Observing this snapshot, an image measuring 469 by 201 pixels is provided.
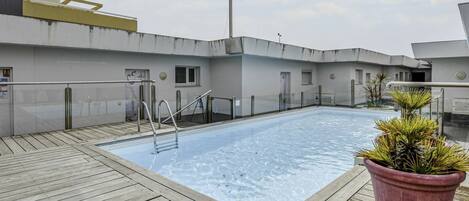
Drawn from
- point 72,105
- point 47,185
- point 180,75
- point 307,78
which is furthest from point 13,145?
point 307,78

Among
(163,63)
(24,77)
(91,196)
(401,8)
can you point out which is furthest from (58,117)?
(401,8)

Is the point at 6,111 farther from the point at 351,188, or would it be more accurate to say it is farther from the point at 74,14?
the point at 351,188

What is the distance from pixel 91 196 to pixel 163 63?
7808 mm

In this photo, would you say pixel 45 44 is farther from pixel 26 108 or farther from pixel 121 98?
pixel 121 98

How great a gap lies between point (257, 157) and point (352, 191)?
11.1 ft

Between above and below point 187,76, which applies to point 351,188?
below

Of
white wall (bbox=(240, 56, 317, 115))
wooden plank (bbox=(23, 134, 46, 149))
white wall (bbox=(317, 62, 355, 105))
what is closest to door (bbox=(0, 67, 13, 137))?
wooden plank (bbox=(23, 134, 46, 149))

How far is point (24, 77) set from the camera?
747 cm

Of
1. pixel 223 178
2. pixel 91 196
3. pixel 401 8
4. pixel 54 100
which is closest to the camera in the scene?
pixel 91 196

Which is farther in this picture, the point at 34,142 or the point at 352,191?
the point at 34,142

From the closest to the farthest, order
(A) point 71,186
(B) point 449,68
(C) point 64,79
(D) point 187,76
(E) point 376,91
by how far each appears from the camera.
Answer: (A) point 71,186
(C) point 64,79
(B) point 449,68
(D) point 187,76
(E) point 376,91

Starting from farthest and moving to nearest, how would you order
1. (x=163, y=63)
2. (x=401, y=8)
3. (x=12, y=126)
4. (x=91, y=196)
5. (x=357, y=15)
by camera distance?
(x=357, y=15) < (x=401, y=8) < (x=163, y=63) < (x=12, y=126) < (x=91, y=196)

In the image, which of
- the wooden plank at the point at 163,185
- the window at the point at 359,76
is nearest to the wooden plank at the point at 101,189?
the wooden plank at the point at 163,185

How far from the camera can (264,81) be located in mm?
12656
